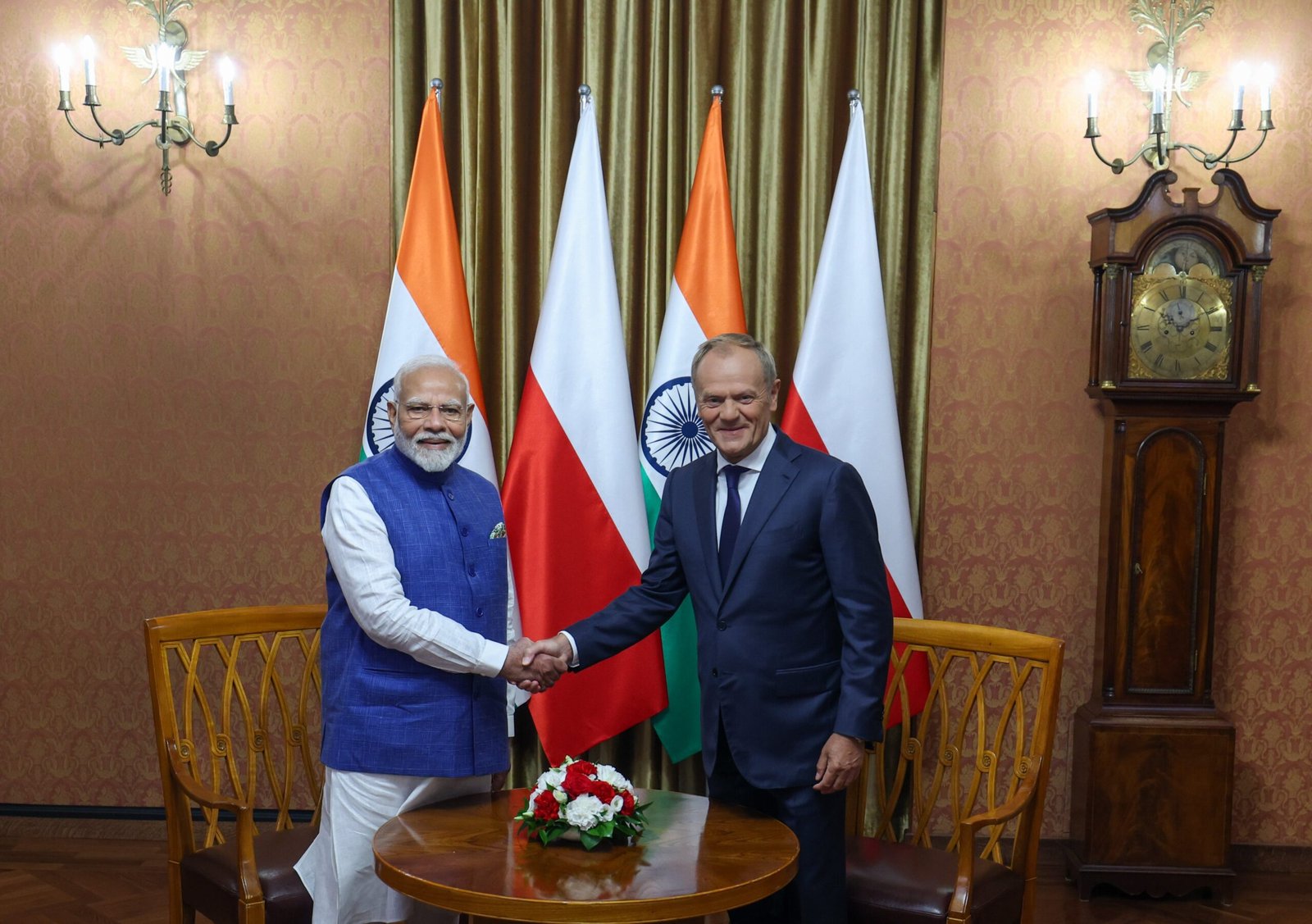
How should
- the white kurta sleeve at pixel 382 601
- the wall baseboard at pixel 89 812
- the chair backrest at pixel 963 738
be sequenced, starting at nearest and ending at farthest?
1. the white kurta sleeve at pixel 382 601
2. the chair backrest at pixel 963 738
3. the wall baseboard at pixel 89 812

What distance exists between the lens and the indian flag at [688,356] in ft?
10.6

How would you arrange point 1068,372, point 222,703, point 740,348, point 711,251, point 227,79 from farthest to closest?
point 1068,372
point 227,79
point 711,251
point 222,703
point 740,348

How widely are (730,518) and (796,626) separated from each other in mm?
265

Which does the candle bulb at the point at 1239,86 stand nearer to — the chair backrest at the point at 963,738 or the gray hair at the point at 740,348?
the chair backrest at the point at 963,738

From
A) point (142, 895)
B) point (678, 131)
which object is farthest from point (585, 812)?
point (678, 131)

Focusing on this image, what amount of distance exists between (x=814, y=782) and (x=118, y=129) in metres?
2.88

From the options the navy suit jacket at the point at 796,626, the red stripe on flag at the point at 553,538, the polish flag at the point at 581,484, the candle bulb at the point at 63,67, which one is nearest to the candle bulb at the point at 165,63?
the candle bulb at the point at 63,67

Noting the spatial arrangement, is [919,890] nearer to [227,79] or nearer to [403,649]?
[403,649]

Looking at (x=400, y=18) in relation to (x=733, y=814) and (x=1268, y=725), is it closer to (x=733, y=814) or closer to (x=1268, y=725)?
(x=733, y=814)

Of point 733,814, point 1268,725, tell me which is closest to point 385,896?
point 733,814

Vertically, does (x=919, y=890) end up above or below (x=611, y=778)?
below

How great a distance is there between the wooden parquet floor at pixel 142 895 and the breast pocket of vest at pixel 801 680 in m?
1.39

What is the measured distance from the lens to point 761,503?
7.61 feet

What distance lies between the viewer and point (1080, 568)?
3.56 metres
